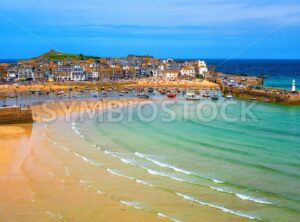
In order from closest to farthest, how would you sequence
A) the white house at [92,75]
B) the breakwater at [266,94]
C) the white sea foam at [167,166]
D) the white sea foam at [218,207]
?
the white sea foam at [218,207] < the white sea foam at [167,166] < the breakwater at [266,94] < the white house at [92,75]

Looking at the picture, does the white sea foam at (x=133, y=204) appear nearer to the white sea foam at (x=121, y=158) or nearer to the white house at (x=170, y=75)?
the white sea foam at (x=121, y=158)

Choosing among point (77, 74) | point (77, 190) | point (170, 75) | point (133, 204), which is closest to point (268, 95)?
point (77, 190)

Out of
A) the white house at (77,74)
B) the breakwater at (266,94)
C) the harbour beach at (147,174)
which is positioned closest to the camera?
the harbour beach at (147,174)

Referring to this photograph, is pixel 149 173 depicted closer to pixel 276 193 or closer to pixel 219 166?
pixel 219 166

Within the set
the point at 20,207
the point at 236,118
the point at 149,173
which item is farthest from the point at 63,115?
the point at 20,207

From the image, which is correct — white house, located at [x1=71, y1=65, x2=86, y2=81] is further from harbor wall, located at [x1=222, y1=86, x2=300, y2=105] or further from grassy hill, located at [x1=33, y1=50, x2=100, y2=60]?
harbor wall, located at [x1=222, y1=86, x2=300, y2=105]

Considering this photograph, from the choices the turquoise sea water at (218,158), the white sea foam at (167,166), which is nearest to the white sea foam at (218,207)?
the turquoise sea water at (218,158)
